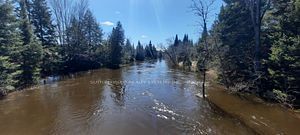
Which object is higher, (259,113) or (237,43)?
(237,43)

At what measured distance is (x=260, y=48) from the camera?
15.6m

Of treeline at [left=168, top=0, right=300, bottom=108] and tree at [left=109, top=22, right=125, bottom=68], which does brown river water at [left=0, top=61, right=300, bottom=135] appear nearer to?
treeline at [left=168, top=0, right=300, bottom=108]

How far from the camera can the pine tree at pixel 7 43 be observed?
45.5 ft

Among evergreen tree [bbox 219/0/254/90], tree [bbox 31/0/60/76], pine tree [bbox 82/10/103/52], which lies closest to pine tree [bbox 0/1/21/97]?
tree [bbox 31/0/60/76]

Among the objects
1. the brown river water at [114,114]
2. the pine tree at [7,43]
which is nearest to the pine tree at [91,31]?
the pine tree at [7,43]

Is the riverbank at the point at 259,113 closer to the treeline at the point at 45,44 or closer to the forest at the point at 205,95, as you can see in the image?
the forest at the point at 205,95

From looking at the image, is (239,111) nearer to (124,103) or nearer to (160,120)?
(160,120)

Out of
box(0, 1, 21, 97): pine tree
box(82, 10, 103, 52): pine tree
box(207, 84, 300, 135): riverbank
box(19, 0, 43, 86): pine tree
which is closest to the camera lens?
box(207, 84, 300, 135): riverbank

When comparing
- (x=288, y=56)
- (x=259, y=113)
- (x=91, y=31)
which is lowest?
(x=259, y=113)

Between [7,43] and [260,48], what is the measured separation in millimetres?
17613

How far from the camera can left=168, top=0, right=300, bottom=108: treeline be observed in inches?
442

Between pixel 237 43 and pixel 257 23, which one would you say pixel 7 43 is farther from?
pixel 257 23

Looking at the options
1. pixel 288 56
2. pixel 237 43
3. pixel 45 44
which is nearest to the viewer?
pixel 288 56

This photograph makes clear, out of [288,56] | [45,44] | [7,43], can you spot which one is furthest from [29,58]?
[288,56]
